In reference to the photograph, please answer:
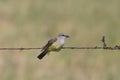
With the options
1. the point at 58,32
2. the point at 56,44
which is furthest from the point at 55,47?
the point at 58,32

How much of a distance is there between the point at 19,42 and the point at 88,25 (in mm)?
1295

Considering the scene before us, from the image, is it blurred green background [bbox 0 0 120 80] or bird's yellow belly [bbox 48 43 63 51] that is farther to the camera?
blurred green background [bbox 0 0 120 80]

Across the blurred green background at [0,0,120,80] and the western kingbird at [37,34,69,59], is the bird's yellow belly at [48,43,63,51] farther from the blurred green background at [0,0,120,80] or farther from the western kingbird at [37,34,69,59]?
the blurred green background at [0,0,120,80]

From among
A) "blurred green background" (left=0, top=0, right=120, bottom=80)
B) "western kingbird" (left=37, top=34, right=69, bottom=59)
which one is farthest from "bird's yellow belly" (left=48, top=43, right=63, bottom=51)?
"blurred green background" (left=0, top=0, right=120, bottom=80)

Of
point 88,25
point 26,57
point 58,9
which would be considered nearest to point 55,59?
point 26,57

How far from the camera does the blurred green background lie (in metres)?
11.1

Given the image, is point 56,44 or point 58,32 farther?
point 58,32

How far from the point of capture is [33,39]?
1226 cm

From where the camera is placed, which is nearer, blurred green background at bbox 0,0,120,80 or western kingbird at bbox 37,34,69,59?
western kingbird at bbox 37,34,69,59

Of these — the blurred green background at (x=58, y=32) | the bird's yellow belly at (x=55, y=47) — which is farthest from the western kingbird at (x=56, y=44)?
the blurred green background at (x=58, y=32)

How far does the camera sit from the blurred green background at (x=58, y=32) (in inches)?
435

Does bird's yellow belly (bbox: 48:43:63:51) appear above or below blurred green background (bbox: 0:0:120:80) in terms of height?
above

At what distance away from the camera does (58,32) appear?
12.7 metres

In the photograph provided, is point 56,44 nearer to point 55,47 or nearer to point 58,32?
point 55,47
